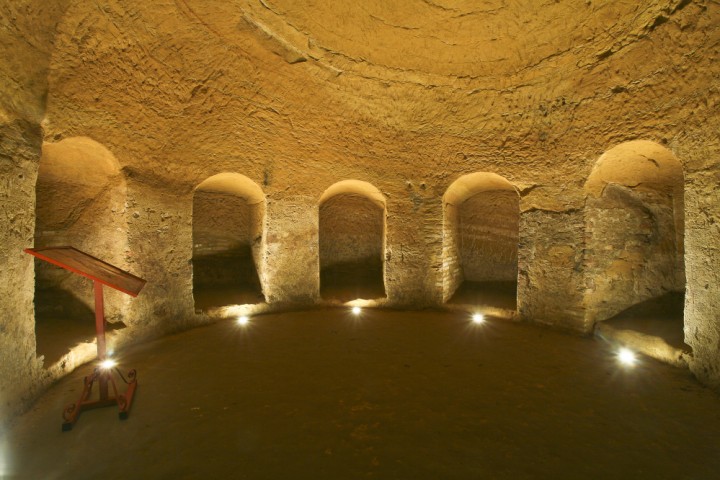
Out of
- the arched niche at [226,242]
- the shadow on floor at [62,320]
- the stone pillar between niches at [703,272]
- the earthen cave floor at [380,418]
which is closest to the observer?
the earthen cave floor at [380,418]

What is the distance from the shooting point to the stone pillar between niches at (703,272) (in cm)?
353

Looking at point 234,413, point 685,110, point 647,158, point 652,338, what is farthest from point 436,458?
point 647,158

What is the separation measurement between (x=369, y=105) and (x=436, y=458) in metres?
5.87

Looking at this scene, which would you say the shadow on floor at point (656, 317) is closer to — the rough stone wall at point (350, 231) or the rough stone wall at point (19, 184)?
the rough stone wall at point (350, 231)

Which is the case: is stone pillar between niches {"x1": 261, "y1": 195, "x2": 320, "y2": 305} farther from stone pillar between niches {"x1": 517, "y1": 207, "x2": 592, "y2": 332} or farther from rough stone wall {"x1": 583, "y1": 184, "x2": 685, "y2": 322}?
rough stone wall {"x1": 583, "y1": 184, "x2": 685, "y2": 322}

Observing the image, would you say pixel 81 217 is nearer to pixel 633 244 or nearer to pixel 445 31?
pixel 445 31

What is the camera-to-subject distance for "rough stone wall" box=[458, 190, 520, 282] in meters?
7.70

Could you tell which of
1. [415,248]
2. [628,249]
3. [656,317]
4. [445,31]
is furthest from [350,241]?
[656,317]

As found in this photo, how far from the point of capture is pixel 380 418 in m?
2.92

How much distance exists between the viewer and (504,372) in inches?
153

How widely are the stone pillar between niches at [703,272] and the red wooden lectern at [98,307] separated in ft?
18.7

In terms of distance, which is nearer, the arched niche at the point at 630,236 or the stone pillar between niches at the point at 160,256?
the stone pillar between niches at the point at 160,256

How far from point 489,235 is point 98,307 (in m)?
7.24

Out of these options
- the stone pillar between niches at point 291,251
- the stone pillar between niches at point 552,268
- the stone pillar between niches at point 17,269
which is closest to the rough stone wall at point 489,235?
the stone pillar between niches at point 552,268
